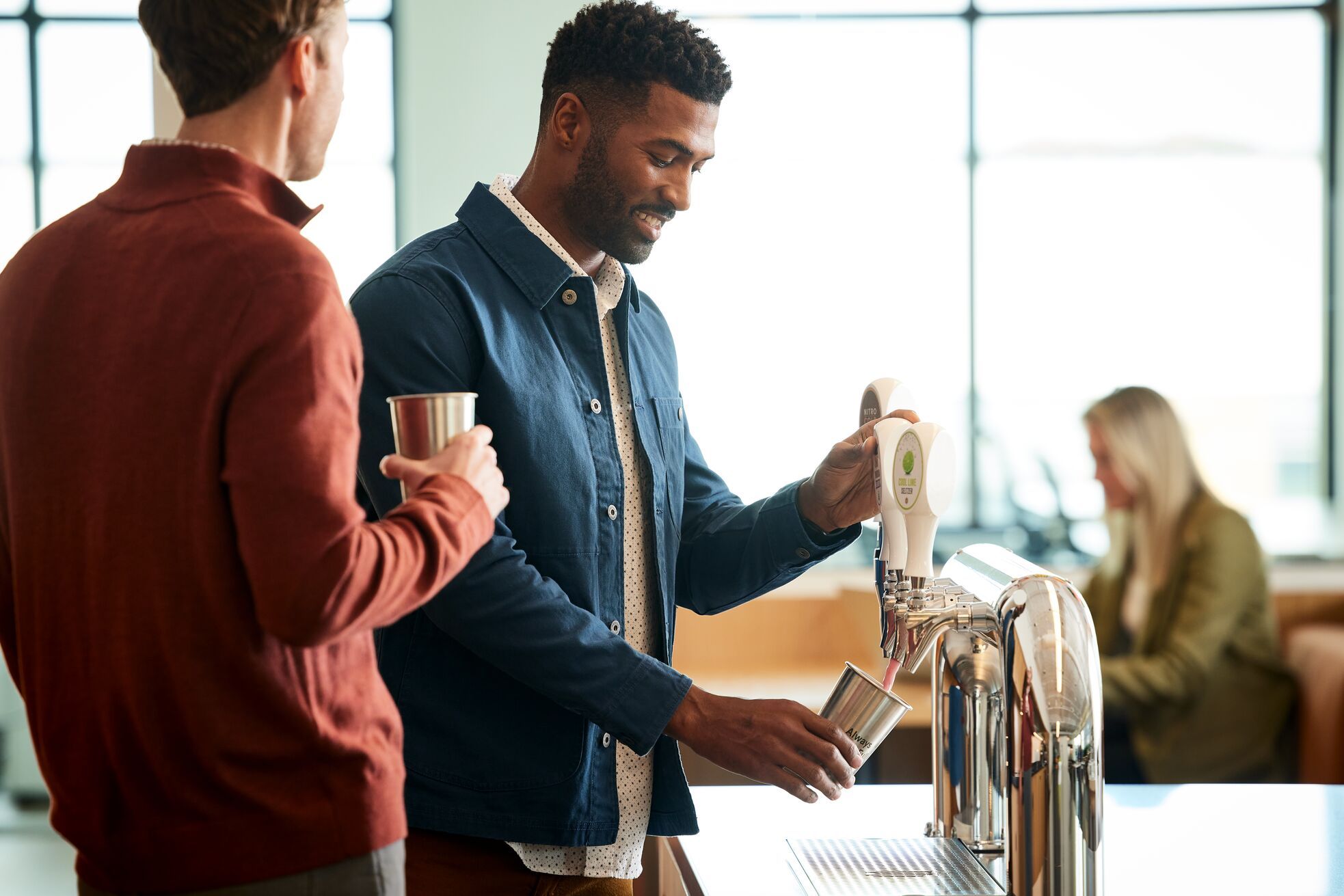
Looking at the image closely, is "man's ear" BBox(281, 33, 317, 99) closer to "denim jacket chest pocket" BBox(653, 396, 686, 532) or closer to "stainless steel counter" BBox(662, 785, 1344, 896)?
"denim jacket chest pocket" BBox(653, 396, 686, 532)

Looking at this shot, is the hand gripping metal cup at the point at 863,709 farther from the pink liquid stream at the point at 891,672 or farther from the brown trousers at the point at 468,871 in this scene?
the brown trousers at the point at 468,871

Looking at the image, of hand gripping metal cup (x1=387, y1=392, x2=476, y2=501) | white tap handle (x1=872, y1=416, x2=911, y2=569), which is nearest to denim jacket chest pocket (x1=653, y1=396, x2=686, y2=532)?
white tap handle (x1=872, y1=416, x2=911, y2=569)

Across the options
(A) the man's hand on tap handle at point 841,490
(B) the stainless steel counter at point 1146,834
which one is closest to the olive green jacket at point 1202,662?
(B) the stainless steel counter at point 1146,834

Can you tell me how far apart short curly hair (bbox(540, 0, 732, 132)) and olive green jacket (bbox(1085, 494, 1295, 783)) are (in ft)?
6.91

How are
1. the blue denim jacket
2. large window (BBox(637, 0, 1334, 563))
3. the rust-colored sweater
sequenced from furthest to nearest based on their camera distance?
large window (BBox(637, 0, 1334, 563)), the blue denim jacket, the rust-colored sweater

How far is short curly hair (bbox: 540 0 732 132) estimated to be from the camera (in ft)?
4.68

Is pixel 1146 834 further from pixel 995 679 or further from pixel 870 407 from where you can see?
Result: pixel 870 407

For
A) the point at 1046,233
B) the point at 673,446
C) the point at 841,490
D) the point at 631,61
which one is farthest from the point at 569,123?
the point at 1046,233

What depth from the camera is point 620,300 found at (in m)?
1.48

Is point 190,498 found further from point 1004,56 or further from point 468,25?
point 1004,56

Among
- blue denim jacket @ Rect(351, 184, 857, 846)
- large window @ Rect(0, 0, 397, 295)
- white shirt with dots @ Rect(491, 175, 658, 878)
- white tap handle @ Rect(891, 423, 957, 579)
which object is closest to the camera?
white tap handle @ Rect(891, 423, 957, 579)

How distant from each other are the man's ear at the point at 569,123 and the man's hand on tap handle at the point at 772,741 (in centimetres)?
61

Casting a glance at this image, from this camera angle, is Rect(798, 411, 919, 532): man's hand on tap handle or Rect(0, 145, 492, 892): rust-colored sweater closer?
Rect(0, 145, 492, 892): rust-colored sweater

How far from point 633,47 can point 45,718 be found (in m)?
0.92
